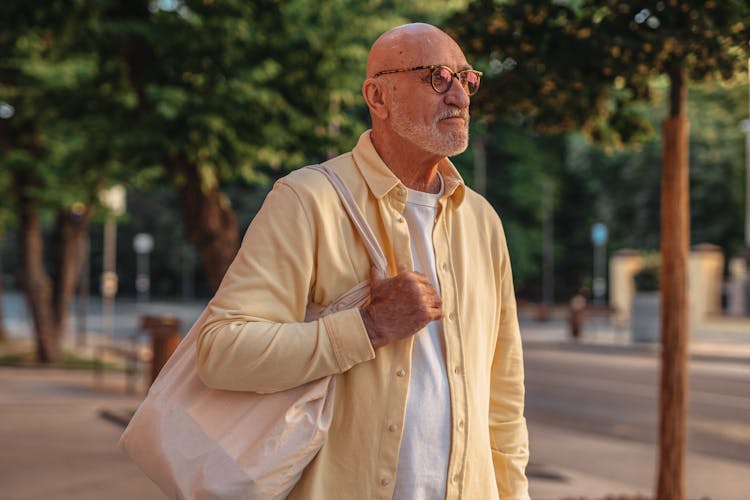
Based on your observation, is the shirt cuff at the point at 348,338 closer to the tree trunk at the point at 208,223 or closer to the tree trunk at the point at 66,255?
the tree trunk at the point at 208,223

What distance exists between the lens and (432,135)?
2201mm

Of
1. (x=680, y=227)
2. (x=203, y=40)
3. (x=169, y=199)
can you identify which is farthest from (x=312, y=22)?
(x=169, y=199)

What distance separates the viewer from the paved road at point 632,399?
1147cm

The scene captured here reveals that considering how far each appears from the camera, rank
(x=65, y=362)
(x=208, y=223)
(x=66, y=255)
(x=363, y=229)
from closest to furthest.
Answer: (x=363, y=229)
(x=208, y=223)
(x=65, y=362)
(x=66, y=255)

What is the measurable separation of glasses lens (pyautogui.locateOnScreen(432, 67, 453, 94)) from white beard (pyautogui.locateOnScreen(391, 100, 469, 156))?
5cm

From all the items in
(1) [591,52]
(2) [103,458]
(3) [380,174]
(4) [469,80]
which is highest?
(1) [591,52]

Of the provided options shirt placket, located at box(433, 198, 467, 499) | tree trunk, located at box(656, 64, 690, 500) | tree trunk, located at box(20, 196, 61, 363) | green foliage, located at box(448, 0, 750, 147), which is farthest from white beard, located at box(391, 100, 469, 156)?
tree trunk, located at box(20, 196, 61, 363)

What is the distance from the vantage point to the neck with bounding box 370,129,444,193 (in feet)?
7.46

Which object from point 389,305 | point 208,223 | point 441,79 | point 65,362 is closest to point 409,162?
point 441,79

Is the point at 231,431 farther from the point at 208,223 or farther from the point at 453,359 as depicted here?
the point at 208,223

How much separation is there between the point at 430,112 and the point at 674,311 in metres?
3.80

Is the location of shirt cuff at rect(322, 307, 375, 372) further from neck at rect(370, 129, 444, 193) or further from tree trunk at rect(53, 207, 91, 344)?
tree trunk at rect(53, 207, 91, 344)

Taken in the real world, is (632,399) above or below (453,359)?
below

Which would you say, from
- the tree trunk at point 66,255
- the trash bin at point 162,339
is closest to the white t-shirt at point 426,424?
the trash bin at point 162,339
